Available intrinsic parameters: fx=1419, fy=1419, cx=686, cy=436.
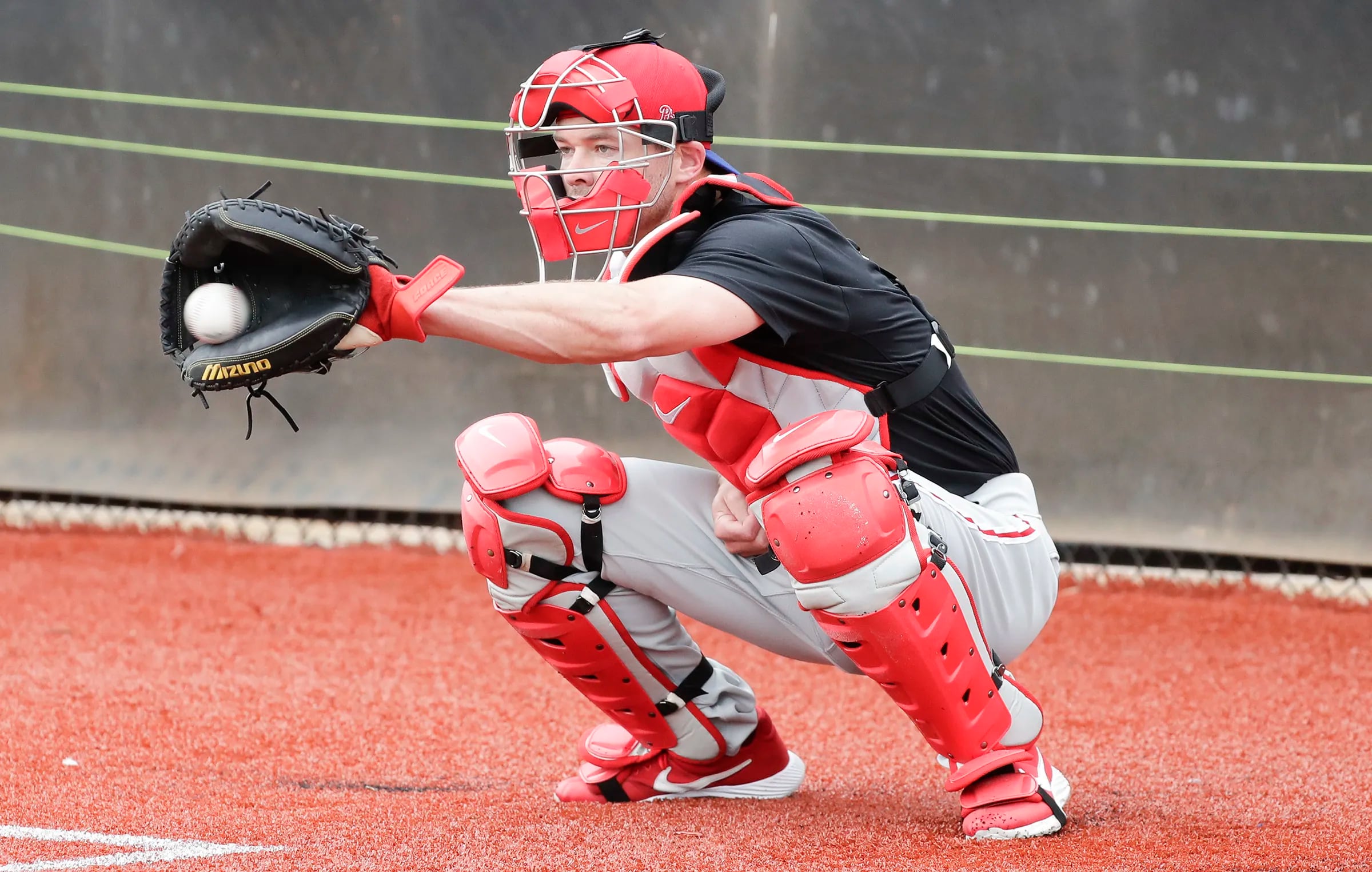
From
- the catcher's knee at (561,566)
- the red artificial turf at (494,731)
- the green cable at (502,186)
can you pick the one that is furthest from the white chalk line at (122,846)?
the green cable at (502,186)

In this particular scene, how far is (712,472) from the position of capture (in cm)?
266

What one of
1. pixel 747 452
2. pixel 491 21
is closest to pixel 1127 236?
pixel 491 21

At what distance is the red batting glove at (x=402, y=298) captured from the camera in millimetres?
1933

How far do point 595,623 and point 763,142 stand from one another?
2997mm

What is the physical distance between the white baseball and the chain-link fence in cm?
313

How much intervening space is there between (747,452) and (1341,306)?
3030 mm

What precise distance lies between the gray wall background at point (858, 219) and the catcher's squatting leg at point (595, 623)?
2518mm

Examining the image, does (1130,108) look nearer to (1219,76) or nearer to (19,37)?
(1219,76)

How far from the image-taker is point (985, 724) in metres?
2.31

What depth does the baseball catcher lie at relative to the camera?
6.59 feet

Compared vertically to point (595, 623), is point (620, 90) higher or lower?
higher

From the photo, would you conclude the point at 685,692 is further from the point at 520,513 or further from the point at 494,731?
the point at 494,731

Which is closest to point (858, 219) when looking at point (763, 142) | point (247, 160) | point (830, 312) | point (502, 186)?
point (763, 142)

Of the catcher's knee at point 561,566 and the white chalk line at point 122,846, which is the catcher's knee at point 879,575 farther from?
the white chalk line at point 122,846
